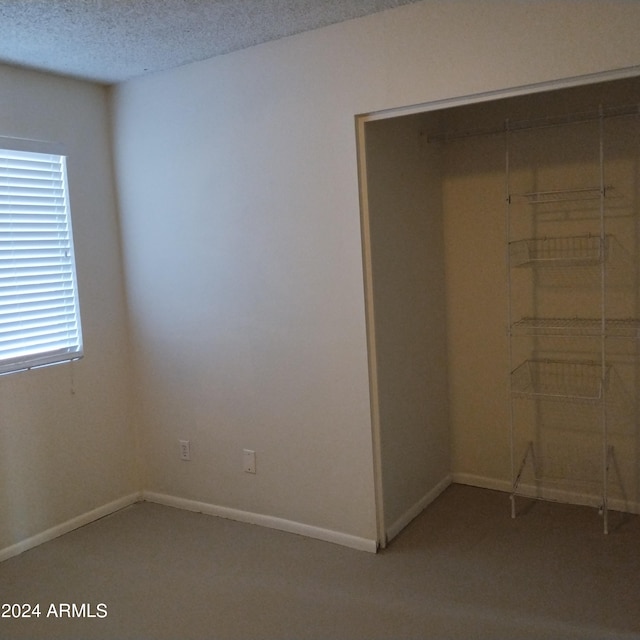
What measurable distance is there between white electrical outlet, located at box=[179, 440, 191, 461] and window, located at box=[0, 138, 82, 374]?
735 millimetres

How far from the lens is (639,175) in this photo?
3219mm

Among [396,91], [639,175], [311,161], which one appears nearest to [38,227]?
[311,161]

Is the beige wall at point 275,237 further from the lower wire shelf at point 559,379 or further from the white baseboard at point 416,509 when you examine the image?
the lower wire shelf at point 559,379

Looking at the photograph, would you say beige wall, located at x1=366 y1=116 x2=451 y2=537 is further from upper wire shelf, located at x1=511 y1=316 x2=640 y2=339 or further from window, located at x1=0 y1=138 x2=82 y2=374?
window, located at x1=0 y1=138 x2=82 y2=374

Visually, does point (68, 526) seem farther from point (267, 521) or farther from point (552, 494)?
point (552, 494)

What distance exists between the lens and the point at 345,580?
9.50 feet

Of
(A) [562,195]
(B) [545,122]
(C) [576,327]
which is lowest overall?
(C) [576,327]

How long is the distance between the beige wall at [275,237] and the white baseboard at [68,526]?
0.55ft

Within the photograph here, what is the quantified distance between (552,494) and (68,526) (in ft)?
8.43

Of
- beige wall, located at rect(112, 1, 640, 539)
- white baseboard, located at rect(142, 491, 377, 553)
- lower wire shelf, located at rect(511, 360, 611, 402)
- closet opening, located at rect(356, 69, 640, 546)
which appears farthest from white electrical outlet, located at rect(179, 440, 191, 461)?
lower wire shelf, located at rect(511, 360, 611, 402)

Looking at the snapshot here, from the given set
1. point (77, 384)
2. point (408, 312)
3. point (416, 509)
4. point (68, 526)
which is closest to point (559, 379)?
point (408, 312)

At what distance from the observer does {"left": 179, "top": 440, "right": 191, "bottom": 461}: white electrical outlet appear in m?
3.74

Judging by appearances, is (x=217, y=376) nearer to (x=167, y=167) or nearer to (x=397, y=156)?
(x=167, y=167)

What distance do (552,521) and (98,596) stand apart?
2158 millimetres
